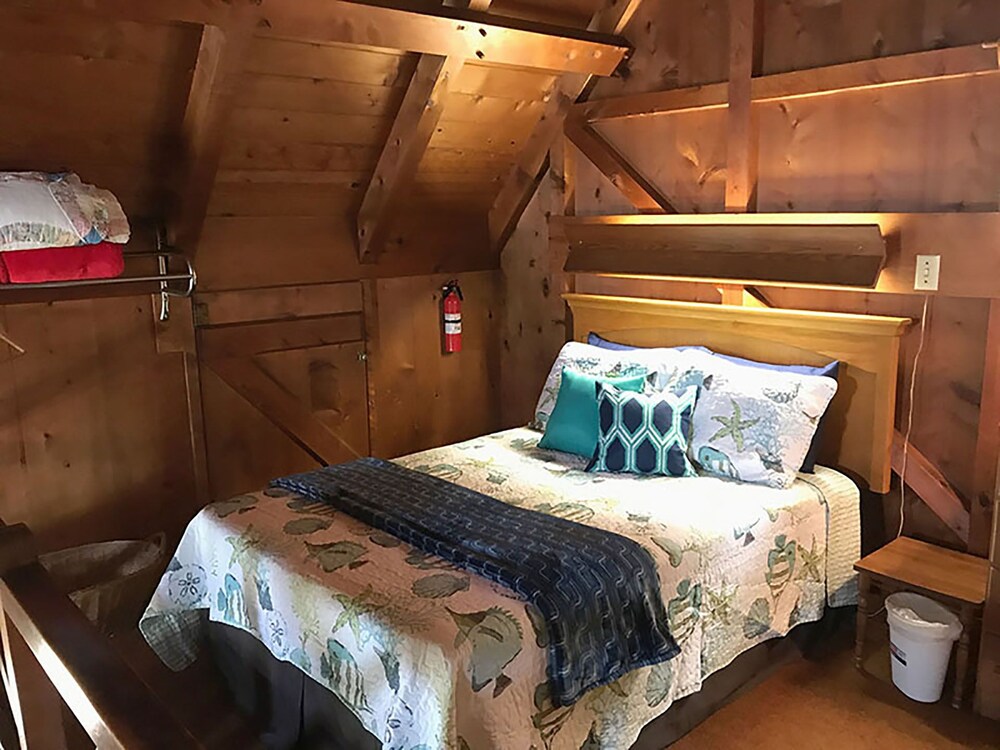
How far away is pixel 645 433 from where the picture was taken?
307 cm

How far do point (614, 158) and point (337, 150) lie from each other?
1.21 metres

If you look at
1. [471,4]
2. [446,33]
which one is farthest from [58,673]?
[471,4]

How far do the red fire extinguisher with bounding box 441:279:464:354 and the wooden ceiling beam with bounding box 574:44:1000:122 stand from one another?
3.53 ft

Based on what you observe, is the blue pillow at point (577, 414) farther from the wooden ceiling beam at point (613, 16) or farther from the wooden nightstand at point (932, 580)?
the wooden ceiling beam at point (613, 16)

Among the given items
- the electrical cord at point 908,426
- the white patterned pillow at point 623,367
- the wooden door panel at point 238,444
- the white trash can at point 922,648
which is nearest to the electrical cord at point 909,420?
the electrical cord at point 908,426

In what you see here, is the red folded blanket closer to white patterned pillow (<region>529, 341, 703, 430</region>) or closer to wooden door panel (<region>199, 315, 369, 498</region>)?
wooden door panel (<region>199, 315, 369, 498</region>)

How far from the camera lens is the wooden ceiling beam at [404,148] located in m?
3.26

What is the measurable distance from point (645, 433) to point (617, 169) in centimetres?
133

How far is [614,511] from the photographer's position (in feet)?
8.87

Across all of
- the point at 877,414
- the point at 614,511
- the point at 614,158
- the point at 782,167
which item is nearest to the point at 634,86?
the point at 614,158

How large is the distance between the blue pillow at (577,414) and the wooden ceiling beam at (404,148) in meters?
1.12

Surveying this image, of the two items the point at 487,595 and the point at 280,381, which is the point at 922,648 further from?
the point at 280,381

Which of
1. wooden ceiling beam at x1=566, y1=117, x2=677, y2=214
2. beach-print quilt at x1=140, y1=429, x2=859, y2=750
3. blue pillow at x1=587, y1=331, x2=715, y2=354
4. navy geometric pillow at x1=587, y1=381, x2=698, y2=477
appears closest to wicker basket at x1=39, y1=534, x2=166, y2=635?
beach-print quilt at x1=140, y1=429, x2=859, y2=750

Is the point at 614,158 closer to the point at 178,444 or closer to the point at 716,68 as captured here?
the point at 716,68
